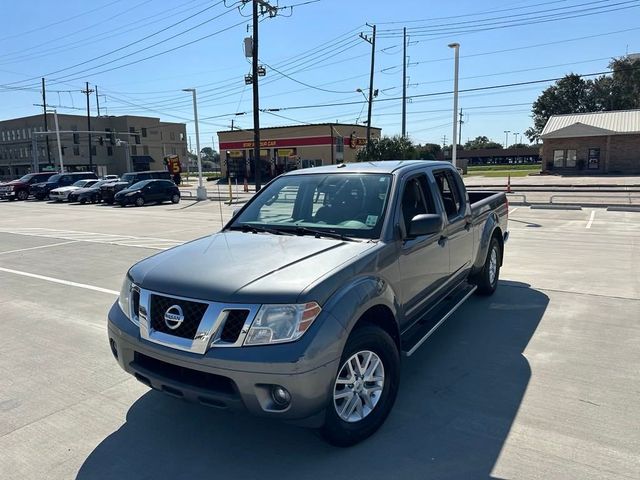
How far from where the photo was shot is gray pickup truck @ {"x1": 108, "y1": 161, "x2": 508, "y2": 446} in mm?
2693

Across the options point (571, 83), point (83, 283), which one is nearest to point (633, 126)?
point (571, 83)

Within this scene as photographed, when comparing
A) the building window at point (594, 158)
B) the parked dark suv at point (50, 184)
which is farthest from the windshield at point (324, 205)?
the building window at point (594, 158)

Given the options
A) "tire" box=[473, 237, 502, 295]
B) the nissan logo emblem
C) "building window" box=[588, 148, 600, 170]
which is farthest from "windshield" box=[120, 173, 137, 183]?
"building window" box=[588, 148, 600, 170]

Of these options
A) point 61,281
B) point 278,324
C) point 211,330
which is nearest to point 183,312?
point 211,330

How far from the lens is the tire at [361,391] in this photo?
296 centimetres

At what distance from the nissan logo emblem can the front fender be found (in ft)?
2.83

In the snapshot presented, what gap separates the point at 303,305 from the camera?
272cm

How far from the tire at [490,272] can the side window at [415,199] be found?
1.94m

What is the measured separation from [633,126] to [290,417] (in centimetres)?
5079

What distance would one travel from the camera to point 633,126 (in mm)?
43344

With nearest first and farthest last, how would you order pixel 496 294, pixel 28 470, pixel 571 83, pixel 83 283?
1. pixel 28 470
2. pixel 496 294
3. pixel 83 283
4. pixel 571 83

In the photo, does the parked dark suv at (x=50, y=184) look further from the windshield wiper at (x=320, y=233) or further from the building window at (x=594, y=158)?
the building window at (x=594, y=158)

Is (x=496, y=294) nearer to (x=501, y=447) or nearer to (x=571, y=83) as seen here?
(x=501, y=447)

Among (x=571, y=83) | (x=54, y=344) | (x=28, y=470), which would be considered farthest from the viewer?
(x=571, y=83)
